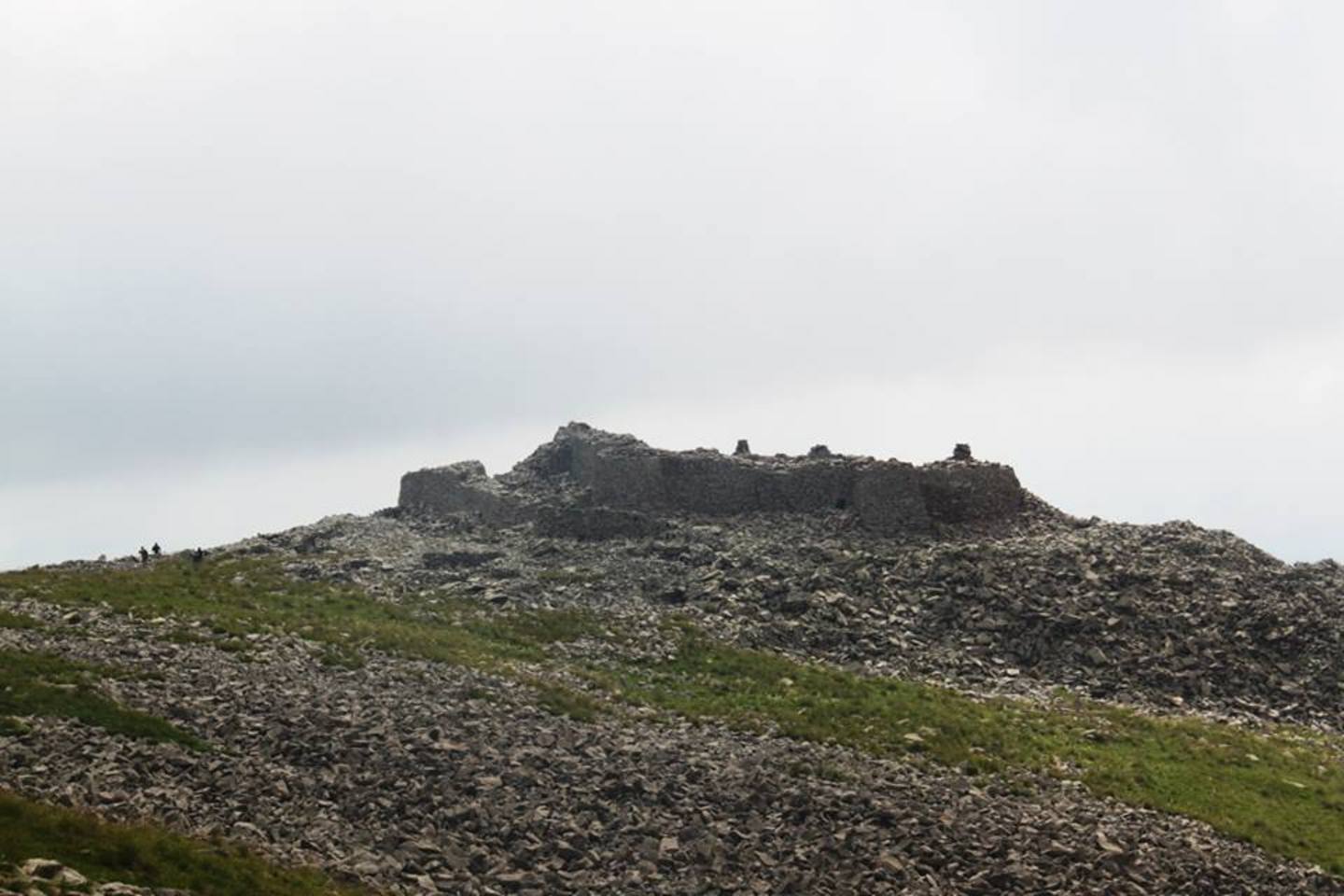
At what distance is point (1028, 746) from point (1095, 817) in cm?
Result: 764

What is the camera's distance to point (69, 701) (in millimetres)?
40625

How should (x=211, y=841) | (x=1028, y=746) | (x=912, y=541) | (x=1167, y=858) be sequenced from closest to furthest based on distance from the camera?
(x=211, y=841) → (x=1167, y=858) → (x=1028, y=746) → (x=912, y=541)

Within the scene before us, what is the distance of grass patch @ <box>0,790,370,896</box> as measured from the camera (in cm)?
3020

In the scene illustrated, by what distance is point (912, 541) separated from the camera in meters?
73.2

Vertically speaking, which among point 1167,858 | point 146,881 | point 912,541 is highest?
point 912,541

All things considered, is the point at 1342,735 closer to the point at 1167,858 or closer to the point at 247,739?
the point at 1167,858

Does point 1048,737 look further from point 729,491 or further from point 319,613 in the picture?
point 729,491

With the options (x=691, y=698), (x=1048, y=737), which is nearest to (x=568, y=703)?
(x=691, y=698)

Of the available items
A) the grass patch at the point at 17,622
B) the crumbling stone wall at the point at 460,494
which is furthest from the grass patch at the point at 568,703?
the crumbling stone wall at the point at 460,494

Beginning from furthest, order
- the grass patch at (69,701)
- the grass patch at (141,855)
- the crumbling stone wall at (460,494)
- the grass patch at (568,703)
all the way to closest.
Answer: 1. the crumbling stone wall at (460,494)
2. the grass patch at (568,703)
3. the grass patch at (69,701)
4. the grass patch at (141,855)

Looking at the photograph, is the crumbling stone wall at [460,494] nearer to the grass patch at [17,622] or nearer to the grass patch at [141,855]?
the grass patch at [17,622]

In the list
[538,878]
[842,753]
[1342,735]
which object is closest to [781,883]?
[538,878]

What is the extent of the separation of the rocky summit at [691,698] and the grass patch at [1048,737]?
0.21 metres

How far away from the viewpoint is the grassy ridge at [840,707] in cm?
4644
